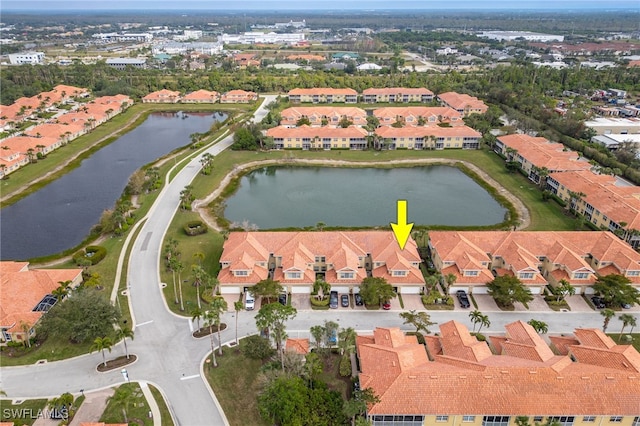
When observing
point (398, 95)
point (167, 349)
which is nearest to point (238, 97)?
point (398, 95)

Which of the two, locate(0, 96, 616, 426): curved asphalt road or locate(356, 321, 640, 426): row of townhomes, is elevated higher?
locate(356, 321, 640, 426): row of townhomes

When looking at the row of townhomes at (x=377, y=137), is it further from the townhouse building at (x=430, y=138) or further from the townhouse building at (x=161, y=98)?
the townhouse building at (x=161, y=98)

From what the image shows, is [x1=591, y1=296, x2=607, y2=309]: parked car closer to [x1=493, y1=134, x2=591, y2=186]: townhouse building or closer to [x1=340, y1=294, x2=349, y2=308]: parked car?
[x1=340, y1=294, x2=349, y2=308]: parked car

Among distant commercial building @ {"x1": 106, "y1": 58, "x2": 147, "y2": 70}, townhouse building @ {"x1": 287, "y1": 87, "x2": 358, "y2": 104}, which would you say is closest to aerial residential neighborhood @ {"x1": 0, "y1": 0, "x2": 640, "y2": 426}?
townhouse building @ {"x1": 287, "y1": 87, "x2": 358, "y2": 104}

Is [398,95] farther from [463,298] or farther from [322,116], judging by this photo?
[463,298]

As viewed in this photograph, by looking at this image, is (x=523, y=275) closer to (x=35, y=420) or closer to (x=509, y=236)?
(x=509, y=236)

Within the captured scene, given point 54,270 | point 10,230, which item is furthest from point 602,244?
point 10,230
